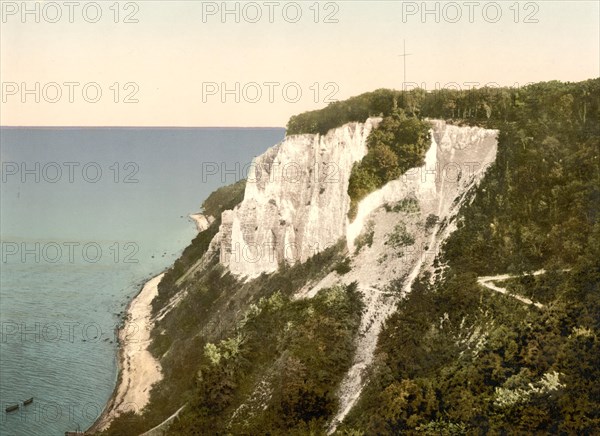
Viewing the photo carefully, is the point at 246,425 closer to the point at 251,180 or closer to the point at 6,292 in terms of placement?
the point at 251,180

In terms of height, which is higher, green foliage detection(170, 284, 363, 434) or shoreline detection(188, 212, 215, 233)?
shoreline detection(188, 212, 215, 233)

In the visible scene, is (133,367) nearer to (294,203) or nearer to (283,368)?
(283,368)

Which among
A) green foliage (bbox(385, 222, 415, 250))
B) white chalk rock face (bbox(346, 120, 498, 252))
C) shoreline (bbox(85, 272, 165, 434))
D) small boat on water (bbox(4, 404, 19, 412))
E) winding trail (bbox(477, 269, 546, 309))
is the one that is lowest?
small boat on water (bbox(4, 404, 19, 412))

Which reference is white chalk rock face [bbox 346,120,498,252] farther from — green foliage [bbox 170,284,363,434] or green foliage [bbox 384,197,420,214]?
green foliage [bbox 170,284,363,434]

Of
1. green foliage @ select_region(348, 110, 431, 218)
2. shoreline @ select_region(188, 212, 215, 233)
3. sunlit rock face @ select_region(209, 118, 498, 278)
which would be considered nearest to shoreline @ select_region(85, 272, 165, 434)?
sunlit rock face @ select_region(209, 118, 498, 278)

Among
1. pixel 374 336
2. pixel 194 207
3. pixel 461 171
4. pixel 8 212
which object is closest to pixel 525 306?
pixel 374 336
